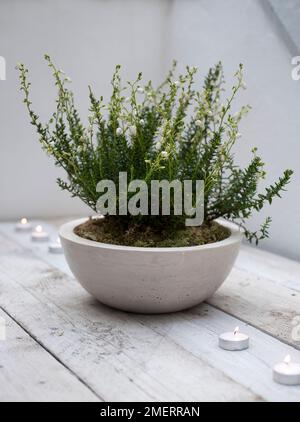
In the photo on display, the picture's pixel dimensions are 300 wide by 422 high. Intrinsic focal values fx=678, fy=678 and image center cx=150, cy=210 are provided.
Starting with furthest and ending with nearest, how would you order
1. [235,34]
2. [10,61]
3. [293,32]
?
[10,61] → [235,34] → [293,32]

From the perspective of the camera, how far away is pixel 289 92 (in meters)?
2.71

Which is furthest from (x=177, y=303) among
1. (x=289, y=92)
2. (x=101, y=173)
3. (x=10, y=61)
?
(x=10, y=61)

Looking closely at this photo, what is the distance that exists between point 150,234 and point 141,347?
357 millimetres

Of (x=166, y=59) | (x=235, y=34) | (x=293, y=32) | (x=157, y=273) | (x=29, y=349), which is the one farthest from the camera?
(x=166, y=59)

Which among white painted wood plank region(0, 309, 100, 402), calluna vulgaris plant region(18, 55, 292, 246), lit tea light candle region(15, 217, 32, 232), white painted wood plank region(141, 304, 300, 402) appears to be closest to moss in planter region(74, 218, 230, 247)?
calluna vulgaris plant region(18, 55, 292, 246)

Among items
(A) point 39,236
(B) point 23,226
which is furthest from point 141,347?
(B) point 23,226

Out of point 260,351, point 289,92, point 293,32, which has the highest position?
point 293,32

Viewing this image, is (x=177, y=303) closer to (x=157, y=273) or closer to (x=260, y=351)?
(x=157, y=273)

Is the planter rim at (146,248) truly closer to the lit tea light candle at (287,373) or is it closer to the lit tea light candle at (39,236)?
the lit tea light candle at (287,373)

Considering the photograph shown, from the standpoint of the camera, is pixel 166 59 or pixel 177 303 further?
pixel 166 59

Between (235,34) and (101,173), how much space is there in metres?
1.34

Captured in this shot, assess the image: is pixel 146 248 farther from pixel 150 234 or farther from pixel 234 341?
pixel 234 341

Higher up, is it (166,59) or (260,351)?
(166,59)

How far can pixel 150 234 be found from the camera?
1962mm
